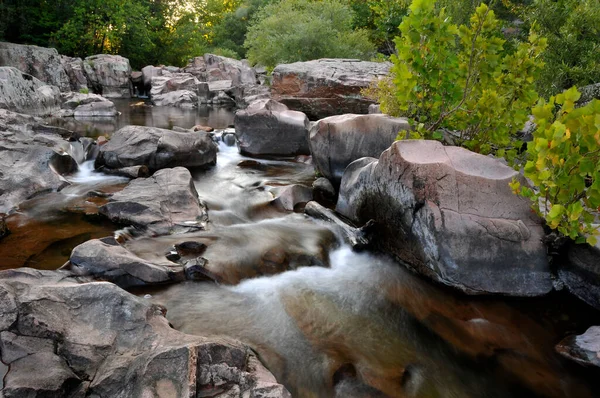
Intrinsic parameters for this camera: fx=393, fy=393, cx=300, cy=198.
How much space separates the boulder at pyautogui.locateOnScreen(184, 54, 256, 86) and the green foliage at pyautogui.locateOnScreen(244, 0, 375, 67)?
3013 mm

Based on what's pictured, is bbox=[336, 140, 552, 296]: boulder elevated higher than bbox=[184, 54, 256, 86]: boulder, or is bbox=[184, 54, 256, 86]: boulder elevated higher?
bbox=[336, 140, 552, 296]: boulder

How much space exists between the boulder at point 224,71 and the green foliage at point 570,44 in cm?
1988

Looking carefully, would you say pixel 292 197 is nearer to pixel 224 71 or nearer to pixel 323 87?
pixel 323 87

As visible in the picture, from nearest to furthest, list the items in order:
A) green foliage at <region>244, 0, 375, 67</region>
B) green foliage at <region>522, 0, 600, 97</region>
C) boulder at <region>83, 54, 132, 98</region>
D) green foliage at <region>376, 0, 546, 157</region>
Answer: green foliage at <region>376, 0, 546, 157</region>, green foliage at <region>522, 0, 600, 97</region>, green foliage at <region>244, 0, 375, 67</region>, boulder at <region>83, 54, 132, 98</region>

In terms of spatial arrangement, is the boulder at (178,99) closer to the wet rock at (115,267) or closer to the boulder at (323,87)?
the boulder at (323,87)

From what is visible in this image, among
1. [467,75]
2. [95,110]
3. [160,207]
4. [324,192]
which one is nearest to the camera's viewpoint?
[467,75]

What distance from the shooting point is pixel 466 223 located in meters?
4.34

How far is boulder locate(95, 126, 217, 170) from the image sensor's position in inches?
315

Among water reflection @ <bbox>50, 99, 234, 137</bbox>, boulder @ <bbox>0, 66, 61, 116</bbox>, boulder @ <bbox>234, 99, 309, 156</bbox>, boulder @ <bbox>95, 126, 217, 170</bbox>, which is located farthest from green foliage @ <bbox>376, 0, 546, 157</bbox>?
boulder @ <bbox>0, 66, 61, 116</bbox>

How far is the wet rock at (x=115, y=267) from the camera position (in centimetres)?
398

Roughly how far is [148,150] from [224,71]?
2179 cm

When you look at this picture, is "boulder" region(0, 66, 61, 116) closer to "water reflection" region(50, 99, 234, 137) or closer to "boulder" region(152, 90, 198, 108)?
"water reflection" region(50, 99, 234, 137)

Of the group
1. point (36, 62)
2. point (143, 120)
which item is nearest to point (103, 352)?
point (143, 120)

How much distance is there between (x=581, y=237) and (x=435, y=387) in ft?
7.08
